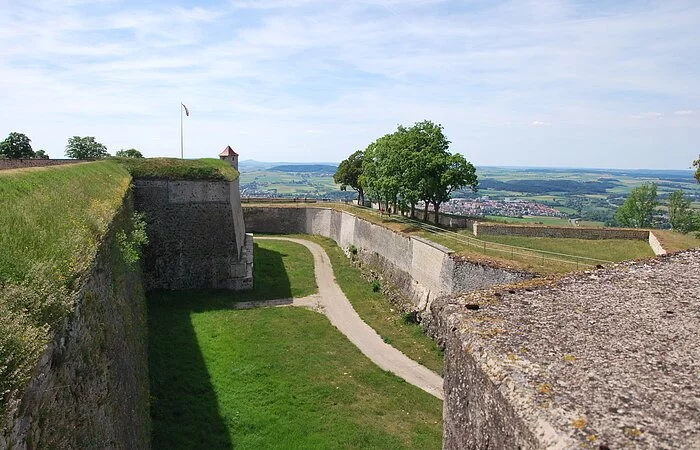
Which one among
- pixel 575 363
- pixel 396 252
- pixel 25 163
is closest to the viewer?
pixel 575 363

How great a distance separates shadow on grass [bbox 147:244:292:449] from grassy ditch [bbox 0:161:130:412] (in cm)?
574

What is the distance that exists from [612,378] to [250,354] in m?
15.5

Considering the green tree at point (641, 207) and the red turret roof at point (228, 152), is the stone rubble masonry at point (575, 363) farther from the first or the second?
the green tree at point (641, 207)

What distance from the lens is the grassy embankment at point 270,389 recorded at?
13.2 m

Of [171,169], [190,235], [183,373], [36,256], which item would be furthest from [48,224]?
[171,169]

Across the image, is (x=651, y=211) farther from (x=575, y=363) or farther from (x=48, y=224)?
(x=48, y=224)

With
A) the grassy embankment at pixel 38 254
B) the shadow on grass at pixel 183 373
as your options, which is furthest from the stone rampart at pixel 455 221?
the grassy embankment at pixel 38 254

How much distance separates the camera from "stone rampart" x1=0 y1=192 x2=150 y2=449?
15.1 feet

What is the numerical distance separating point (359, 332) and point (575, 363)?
17781mm

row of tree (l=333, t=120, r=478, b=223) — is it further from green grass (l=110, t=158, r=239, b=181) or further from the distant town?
the distant town

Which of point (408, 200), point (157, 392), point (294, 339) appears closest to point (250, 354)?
point (294, 339)

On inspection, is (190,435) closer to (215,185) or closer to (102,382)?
(102,382)

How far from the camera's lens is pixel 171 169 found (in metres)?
25.6

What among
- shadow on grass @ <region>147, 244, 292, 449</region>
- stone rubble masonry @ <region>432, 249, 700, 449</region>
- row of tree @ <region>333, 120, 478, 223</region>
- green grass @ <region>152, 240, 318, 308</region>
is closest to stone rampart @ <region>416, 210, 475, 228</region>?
row of tree @ <region>333, 120, 478, 223</region>
